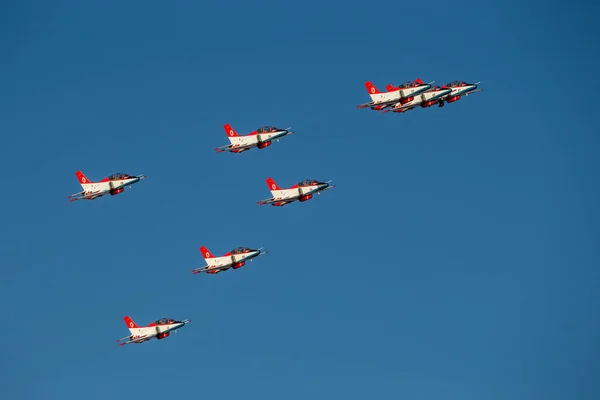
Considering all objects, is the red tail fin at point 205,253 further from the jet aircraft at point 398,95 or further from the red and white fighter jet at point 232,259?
the jet aircraft at point 398,95

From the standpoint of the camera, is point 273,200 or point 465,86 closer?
point 273,200

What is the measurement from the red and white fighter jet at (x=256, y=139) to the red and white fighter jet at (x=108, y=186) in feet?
51.6

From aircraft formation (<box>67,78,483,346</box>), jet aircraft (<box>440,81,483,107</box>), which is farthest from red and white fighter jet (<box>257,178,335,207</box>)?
jet aircraft (<box>440,81,483,107</box>)

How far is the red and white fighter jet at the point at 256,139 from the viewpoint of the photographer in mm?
175875

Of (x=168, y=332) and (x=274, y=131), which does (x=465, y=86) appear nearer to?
(x=274, y=131)

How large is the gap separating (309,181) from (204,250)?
20.6m

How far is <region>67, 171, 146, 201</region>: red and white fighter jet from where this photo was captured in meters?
179

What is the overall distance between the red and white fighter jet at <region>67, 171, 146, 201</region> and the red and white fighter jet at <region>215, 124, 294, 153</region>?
51.6ft

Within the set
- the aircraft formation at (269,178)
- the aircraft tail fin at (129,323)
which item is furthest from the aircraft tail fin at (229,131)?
the aircraft tail fin at (129,323)

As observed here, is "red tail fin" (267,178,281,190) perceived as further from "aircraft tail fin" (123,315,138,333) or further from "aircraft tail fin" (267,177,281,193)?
"aircraft tail fin" (123,315,138,333)

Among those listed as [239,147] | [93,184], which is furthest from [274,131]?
[93,184]

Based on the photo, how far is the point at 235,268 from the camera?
179 metres

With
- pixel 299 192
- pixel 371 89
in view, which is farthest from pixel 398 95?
pixel 299 192

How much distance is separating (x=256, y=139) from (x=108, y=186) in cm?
2526
